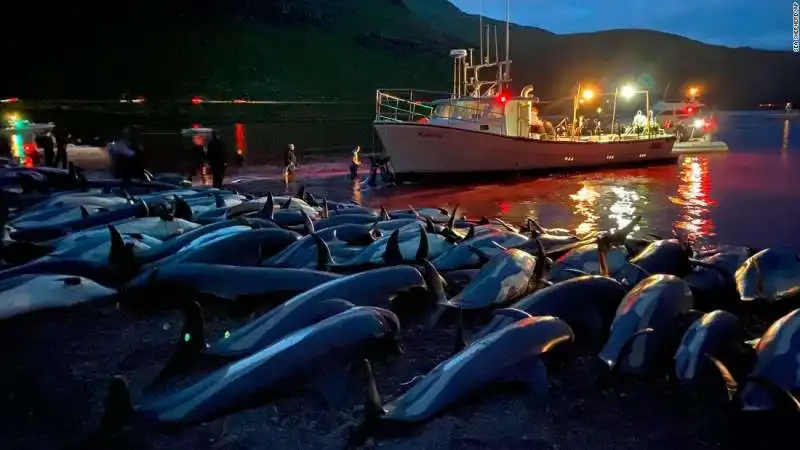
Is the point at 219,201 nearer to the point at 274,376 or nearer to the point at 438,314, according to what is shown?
the point at 438,314

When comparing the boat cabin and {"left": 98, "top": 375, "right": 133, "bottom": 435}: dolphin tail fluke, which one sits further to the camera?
the boat cabin

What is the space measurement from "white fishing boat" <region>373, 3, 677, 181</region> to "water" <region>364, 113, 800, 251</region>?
94 centimetres

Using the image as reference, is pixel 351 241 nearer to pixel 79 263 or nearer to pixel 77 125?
pixel 79 263

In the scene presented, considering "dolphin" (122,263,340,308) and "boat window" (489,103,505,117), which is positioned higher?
"boat window" (489,103,505,117)

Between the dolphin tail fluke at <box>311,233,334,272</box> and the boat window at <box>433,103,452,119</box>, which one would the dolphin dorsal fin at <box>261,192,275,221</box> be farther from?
the boat window at <box>433,103,452,119</box>

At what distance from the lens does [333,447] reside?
4176mm

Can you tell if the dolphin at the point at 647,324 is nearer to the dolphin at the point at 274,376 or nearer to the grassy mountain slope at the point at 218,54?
the dolphin at the point at 274,376

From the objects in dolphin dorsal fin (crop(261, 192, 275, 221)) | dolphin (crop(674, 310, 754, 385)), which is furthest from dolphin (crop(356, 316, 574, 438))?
dolphin dorsal fin (crop(261, 192, 275, 221))

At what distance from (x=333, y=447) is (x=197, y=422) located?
3.12ft

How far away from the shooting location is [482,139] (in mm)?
24281

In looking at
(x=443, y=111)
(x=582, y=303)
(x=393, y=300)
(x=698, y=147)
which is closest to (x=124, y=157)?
(x=393, y=300)

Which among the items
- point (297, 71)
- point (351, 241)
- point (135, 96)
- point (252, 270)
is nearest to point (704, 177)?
point (351, 241)

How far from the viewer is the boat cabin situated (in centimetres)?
2559

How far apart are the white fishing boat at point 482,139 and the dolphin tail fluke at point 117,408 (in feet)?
65.1
